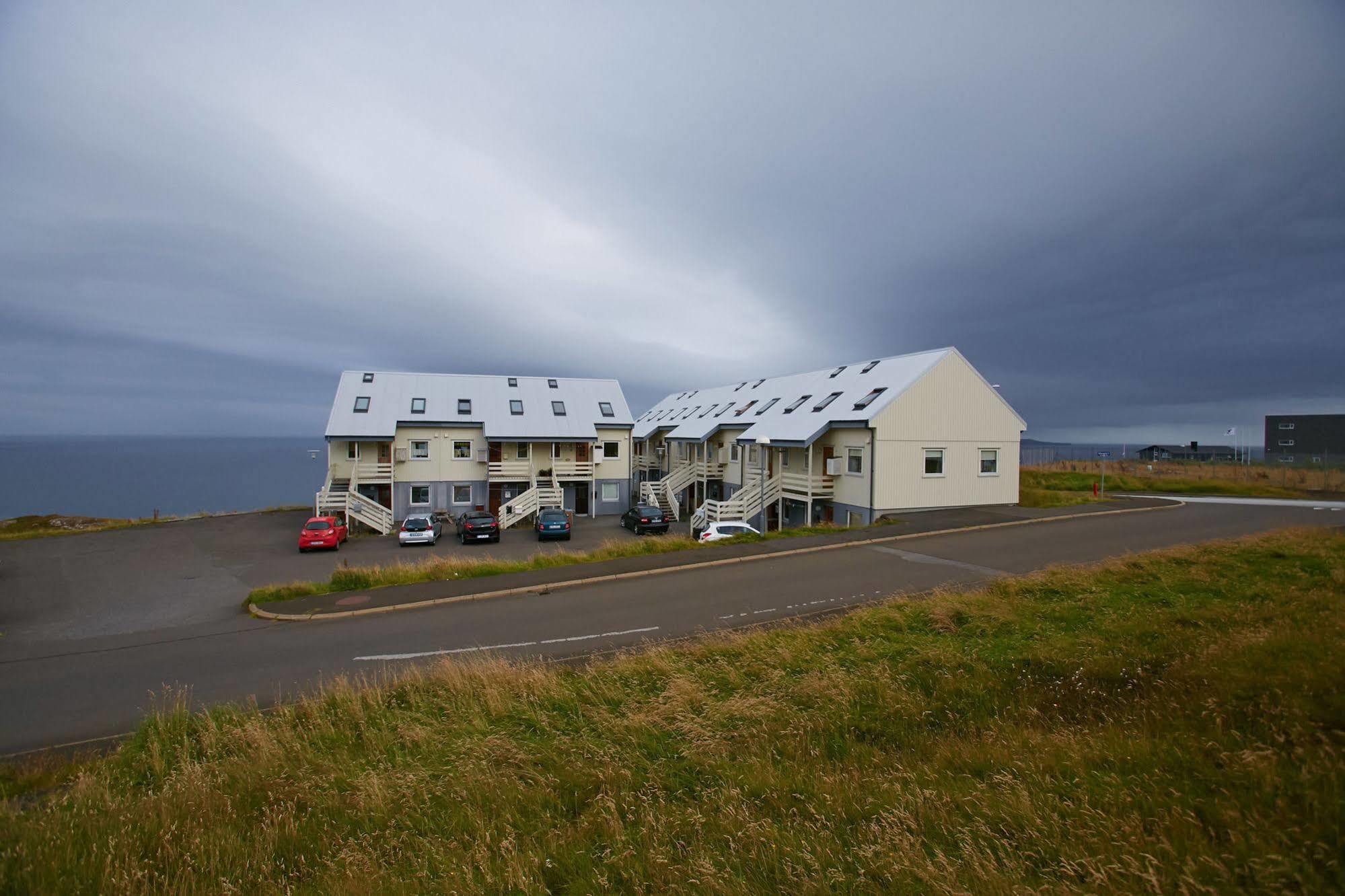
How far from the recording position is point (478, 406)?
138 ft

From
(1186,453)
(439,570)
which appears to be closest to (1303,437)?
(1186,453)

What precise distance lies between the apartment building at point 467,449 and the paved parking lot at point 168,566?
3.36 metres

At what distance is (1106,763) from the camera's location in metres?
4.35

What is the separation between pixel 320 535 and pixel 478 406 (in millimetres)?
15612

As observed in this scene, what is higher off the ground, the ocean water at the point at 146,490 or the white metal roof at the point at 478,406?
the white metal roof at the point at 478,406

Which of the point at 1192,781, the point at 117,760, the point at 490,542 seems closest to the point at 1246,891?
the point at 1192,781

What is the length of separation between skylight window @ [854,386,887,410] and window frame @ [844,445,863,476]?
73.7 inches

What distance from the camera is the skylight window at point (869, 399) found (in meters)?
28.1

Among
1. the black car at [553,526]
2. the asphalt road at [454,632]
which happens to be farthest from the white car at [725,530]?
the black car at [553,526]

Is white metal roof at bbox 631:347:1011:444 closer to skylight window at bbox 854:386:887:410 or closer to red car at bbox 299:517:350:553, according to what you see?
skylight window at bbox 854:386:887:410

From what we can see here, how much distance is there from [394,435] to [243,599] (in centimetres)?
2101

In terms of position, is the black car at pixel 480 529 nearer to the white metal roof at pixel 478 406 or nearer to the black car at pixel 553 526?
the black car at pixel 553 526

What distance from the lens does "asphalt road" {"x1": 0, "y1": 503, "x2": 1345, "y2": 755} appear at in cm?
987

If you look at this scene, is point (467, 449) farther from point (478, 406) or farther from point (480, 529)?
point (480, 529)
